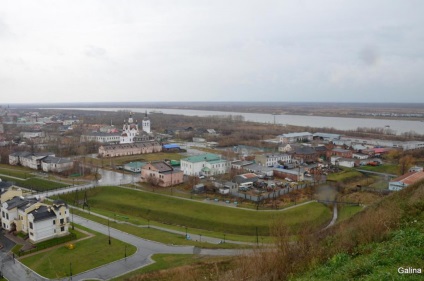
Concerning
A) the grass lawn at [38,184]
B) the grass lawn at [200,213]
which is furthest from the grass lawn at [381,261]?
the grass lawn at [38,184]

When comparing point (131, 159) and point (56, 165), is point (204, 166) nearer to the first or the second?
point (131, 159)

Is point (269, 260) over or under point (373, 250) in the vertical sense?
under

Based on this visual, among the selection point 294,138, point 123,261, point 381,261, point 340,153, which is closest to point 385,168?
point 340,153

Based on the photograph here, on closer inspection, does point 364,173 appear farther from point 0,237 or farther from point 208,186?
point 0,237

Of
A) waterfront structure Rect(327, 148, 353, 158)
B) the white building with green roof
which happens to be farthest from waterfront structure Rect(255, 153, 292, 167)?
waterfront structure Rect(327, 148, 353, 158)

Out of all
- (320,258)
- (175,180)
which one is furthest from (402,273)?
(175,180)

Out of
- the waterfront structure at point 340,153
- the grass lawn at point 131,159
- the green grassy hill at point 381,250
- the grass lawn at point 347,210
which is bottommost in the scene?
the grass lawn at point 347,210

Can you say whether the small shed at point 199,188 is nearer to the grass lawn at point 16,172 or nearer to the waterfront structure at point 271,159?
the waterfront structure at point 271,159
